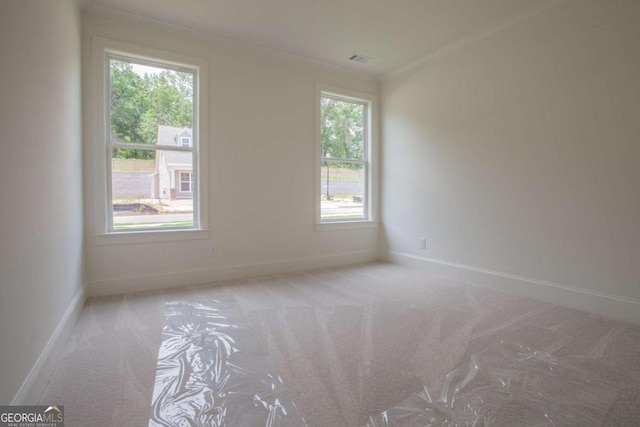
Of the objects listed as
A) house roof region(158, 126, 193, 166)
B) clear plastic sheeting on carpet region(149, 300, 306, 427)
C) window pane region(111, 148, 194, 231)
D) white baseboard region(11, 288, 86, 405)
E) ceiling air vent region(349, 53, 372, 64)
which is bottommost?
clear plastic sheeting on carpet region(149, 300, 306, 427)

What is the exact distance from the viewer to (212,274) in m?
3.70

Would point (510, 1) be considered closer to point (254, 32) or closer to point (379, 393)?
point (254, 32)

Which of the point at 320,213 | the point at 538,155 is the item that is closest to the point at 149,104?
the point at 320,213

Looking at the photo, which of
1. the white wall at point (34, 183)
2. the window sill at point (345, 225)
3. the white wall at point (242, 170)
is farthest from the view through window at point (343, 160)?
the white wall at point (34, 183)

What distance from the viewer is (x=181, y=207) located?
3.59 meters

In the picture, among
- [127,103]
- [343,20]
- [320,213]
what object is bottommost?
[320,213]

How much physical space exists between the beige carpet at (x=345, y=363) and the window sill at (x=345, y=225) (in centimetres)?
147

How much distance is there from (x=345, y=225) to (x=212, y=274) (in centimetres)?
196

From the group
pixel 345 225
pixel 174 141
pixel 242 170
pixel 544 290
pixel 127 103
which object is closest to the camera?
pixel 544 290

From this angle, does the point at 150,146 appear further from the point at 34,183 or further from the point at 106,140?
the point at 34,183

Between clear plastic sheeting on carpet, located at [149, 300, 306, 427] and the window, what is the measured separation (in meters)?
2.42

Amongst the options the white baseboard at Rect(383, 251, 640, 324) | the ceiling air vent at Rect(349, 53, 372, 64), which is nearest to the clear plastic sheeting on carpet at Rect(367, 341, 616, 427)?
the white baseboard at Rect(383, 251, 640, 324)

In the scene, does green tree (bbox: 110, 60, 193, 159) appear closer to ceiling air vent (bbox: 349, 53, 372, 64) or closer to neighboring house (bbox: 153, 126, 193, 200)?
neighboring house (bbox: 153, 126, 193, 200)

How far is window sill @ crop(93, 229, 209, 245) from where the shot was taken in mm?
3148
